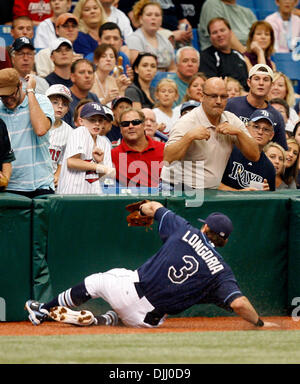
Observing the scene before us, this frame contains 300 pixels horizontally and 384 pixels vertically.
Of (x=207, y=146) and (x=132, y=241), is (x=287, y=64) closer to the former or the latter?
(x=207, y=146)

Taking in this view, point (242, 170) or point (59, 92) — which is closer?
point (242, 170)

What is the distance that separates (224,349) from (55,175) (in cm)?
373

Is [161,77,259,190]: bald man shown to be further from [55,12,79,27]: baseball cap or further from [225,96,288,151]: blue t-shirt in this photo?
[55,12,79,27]: baseball cap

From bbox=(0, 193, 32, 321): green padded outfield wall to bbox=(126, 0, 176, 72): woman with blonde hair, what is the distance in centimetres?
512

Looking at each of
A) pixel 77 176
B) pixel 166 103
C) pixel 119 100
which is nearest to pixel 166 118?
pixel 166 103

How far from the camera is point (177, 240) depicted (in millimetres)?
7270

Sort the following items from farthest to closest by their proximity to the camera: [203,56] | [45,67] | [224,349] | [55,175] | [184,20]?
[184,20] < [203,56] < [45,67] < [55,175] < [224,349]

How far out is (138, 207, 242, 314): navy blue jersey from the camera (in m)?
7.22

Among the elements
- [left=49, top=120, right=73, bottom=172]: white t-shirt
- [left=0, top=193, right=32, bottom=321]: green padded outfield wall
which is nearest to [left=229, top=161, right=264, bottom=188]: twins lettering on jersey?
[left=49, top=120, right=73, bottom=172]: white t-shirt

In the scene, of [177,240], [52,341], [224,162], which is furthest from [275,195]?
[52,341]

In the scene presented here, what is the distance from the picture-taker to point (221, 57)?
12734mm

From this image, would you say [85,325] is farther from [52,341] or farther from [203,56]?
[203,56]

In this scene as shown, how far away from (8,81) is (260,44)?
591 centimetres

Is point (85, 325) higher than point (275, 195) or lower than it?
lower
